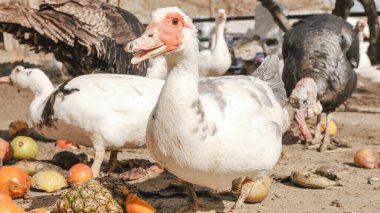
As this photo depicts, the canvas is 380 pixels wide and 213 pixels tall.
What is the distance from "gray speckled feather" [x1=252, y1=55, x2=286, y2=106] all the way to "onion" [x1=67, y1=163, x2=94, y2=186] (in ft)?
4.88

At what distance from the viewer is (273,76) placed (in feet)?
14.1

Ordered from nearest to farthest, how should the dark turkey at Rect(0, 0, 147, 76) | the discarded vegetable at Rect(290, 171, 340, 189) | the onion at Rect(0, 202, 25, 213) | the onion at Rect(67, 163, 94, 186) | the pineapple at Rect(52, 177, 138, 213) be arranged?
the onion at Rect(0, 202, 25, 213) → the pineapple at Rect(52, 177, 138, 213) → the onion at Rect(67, 163, 94, 186) → the discarded vegetable at Rect(290, 171, 340, 189) → the dark turkey at Rect(0, 0, 147, 76)

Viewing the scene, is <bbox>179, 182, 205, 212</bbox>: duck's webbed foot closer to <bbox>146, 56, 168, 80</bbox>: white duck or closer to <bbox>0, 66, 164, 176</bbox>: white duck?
<bbox>0, 66, 164, 176</bbox>: white duck

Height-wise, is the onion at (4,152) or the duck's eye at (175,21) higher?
the duck's eye at (175,21)

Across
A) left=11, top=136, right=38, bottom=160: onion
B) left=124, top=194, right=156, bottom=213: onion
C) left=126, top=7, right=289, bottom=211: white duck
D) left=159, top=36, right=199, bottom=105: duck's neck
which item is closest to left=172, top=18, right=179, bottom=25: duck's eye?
left=126, top=7, right=289, bottom=211: white duck

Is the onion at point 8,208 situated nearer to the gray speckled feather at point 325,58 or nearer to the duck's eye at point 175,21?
the duck's eye at point 175,21

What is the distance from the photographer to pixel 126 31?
20.4 ft

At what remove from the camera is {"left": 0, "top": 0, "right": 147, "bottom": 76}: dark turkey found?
18.7 feet

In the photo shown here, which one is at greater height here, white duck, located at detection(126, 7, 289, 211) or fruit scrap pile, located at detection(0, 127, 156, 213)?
white duck, located at detection(126, 7, 289, 211)

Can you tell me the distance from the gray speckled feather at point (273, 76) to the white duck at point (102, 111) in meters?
0.84

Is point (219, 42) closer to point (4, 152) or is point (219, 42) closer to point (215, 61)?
point (215, 61)

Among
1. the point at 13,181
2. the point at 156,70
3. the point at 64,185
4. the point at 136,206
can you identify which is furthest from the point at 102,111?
the point at 156,70

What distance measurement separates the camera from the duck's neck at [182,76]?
9.50ft

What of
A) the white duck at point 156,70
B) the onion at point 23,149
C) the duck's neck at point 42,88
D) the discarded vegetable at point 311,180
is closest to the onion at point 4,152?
the onion at point 23,149
